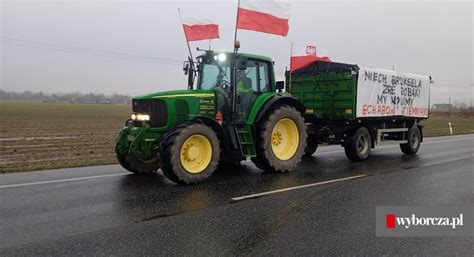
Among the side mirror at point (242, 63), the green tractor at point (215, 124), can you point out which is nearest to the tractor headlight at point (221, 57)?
the green tractor at point (215, 124)

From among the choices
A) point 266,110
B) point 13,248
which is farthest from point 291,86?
point 13,248

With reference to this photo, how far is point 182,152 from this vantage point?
7.21 metres

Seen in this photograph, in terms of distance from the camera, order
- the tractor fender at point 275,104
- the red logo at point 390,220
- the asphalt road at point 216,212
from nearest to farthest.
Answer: the asphalt road at point 216,212
the red logo at point 390,220
the tractor fender at point 275,104

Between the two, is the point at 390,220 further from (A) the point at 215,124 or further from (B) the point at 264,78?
(B) the point at 264,78

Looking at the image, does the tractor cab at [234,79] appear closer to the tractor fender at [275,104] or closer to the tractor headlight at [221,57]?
the tractor headlight at [221,57]

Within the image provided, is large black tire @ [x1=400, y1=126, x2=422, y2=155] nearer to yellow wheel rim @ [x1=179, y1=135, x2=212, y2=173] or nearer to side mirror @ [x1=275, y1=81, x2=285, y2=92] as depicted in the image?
side mirror @ [x1=275, y1=81, x2=285, y2=92]

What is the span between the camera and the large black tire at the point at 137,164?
26.8ft

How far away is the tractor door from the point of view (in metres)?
8.42

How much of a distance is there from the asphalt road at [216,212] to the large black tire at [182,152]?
23 cm

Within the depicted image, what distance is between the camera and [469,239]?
14.9 ft

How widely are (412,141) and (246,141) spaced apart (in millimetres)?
7333

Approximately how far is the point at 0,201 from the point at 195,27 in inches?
219

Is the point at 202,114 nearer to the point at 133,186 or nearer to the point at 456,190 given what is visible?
the point at 133,186

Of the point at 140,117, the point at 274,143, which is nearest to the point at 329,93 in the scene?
the point at 274,143
